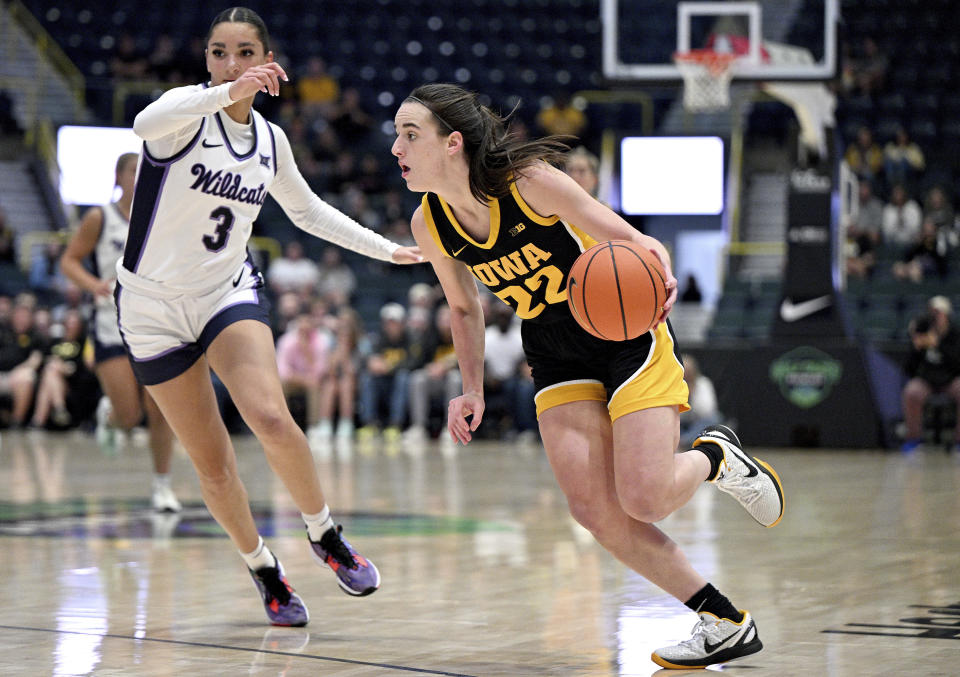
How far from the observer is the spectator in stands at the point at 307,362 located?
15023 millimetres

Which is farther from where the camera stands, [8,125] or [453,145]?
[8,125]

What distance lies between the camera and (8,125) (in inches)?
803

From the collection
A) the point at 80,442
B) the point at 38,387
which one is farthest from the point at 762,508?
the point at 38,387

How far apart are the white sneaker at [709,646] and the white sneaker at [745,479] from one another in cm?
46

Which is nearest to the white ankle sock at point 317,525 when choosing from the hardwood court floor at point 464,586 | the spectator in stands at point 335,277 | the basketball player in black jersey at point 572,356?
the hardwood court floor at point 464,586

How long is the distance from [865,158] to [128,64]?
11.0 m

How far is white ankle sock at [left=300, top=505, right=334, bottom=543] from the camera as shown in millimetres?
4828

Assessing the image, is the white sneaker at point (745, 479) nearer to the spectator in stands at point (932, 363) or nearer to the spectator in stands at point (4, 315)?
the spectator in stands at point (932, 363)

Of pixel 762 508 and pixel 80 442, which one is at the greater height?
pixel 762 508

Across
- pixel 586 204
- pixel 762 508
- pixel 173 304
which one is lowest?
pixel 762 508

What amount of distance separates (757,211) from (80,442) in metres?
10.2

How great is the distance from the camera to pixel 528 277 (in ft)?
13.7

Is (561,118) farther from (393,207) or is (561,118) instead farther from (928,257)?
(928,257)

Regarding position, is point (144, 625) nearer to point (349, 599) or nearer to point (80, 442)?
point (349, 599)
